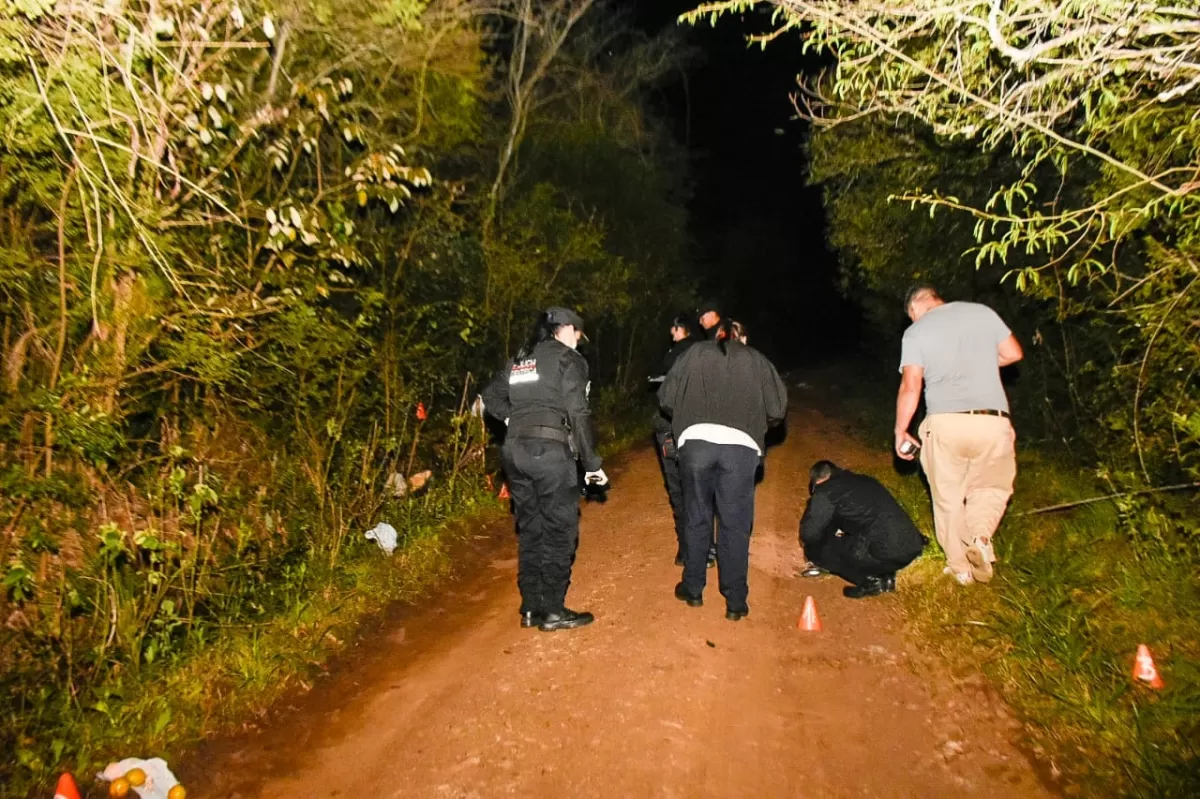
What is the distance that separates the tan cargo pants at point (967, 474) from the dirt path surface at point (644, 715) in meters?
0.67

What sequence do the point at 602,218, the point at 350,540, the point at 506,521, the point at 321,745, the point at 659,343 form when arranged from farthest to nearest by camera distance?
the point at 659,343, the point at 602,218, the point at 506,521, the point at 350,540, the point at 321,745

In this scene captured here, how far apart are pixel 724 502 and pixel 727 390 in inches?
29.4

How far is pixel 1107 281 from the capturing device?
615cm

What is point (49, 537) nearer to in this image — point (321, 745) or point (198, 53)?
point (321, 745)

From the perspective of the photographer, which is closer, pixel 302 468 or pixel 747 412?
pixel 747 412

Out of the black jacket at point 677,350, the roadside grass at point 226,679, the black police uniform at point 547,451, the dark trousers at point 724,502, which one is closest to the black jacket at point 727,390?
the dark trousers at point 724,502

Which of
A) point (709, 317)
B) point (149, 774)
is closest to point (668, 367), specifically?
point (709, 317)

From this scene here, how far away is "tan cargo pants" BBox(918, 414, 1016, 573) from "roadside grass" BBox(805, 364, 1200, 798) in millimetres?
372

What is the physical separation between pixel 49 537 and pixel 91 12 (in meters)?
2.73

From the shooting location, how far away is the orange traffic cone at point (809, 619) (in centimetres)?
520

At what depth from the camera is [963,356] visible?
534cm

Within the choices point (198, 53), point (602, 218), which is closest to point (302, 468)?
point (198, 53)

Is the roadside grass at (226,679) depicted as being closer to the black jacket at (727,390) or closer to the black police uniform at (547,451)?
the black police uniform at (547,451)

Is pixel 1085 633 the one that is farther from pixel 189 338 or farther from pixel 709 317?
pixel 189 338
